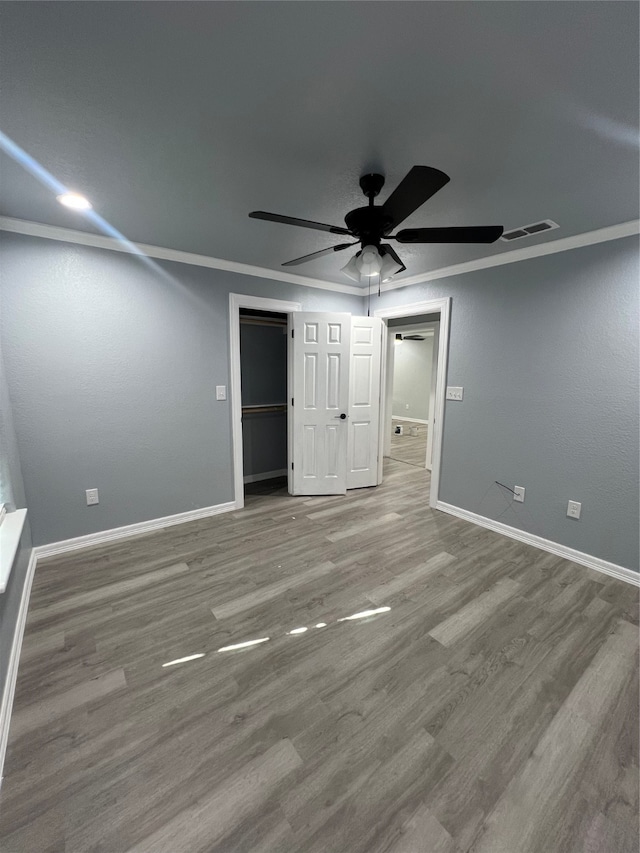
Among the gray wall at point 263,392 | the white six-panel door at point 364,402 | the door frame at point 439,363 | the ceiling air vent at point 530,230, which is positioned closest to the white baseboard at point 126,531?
the gray wall at point 263,392

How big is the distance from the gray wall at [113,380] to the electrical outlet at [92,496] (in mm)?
44

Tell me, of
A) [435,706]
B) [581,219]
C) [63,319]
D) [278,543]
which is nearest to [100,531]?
[278,543]

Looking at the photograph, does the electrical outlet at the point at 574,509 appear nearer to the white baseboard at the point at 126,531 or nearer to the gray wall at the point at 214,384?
the gray wall at the point at 214,384

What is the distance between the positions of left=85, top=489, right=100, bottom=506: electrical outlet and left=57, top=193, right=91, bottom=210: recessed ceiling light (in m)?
2.02

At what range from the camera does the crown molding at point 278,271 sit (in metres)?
2.36

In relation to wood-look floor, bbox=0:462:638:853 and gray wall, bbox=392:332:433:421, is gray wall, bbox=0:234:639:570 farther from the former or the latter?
gray wall, bbox=392:332:433:421

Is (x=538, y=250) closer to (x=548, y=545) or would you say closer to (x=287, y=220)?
(x=287, y=220)

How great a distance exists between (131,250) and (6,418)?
5.10ft

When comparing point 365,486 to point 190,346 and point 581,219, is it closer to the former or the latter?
point 190,346

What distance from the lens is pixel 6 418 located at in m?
2.22

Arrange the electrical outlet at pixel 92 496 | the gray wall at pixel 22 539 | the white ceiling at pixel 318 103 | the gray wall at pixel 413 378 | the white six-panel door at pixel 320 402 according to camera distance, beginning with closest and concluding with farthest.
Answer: the white ceiling at pixel 318 103
the gray wall at pixel 22 539
the electrical outlet at pixel 92 496
the white six-panel door at pixel 320 402
the gray wall at pixel 413 378

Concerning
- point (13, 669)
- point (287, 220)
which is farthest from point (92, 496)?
point (287, 220)

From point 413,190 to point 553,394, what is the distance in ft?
6.99

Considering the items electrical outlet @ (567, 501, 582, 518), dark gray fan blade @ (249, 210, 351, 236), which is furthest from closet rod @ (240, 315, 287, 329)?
electrical outlet @ (567, 501, 582, 518)
